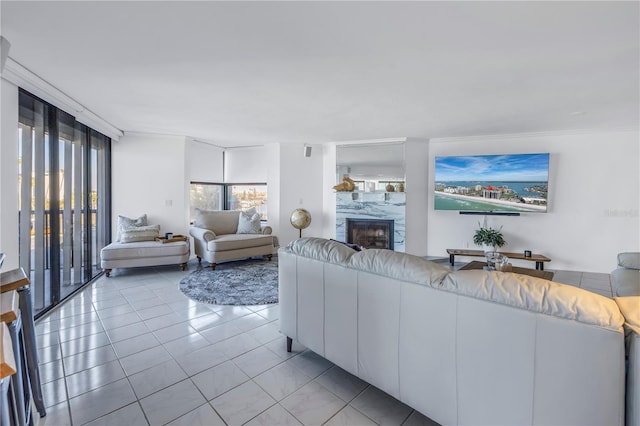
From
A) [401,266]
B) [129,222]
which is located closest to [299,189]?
[129,222]

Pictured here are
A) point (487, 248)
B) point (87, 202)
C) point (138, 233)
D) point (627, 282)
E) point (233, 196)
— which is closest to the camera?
point (627, 282)

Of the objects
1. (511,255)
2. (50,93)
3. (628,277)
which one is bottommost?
(511,255)

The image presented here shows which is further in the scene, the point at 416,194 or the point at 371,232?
the point at 371,232

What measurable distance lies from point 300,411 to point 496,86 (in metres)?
3.27

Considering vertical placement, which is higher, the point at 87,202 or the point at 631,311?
the point at 87,202

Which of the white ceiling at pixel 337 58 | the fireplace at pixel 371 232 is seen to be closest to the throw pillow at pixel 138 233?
the white ceiling at pixel 337 58

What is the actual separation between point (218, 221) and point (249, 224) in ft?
1.93

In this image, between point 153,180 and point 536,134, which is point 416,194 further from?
point 153,180

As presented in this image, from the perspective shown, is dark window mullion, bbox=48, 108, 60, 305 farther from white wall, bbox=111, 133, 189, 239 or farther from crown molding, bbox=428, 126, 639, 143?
crown molding, bbox=428, 126, 639, 143

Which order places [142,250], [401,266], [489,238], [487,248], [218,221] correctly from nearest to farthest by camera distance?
[401,266], [142,250], [489,238], [487,248], [218,221]

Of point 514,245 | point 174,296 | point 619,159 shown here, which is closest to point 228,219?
point 174,296

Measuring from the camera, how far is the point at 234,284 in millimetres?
4012

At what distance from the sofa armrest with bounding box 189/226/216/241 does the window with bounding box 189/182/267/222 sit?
3.42 feet

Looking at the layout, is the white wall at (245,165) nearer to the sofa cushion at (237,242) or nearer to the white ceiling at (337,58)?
the sofa cushion at (237,242)
